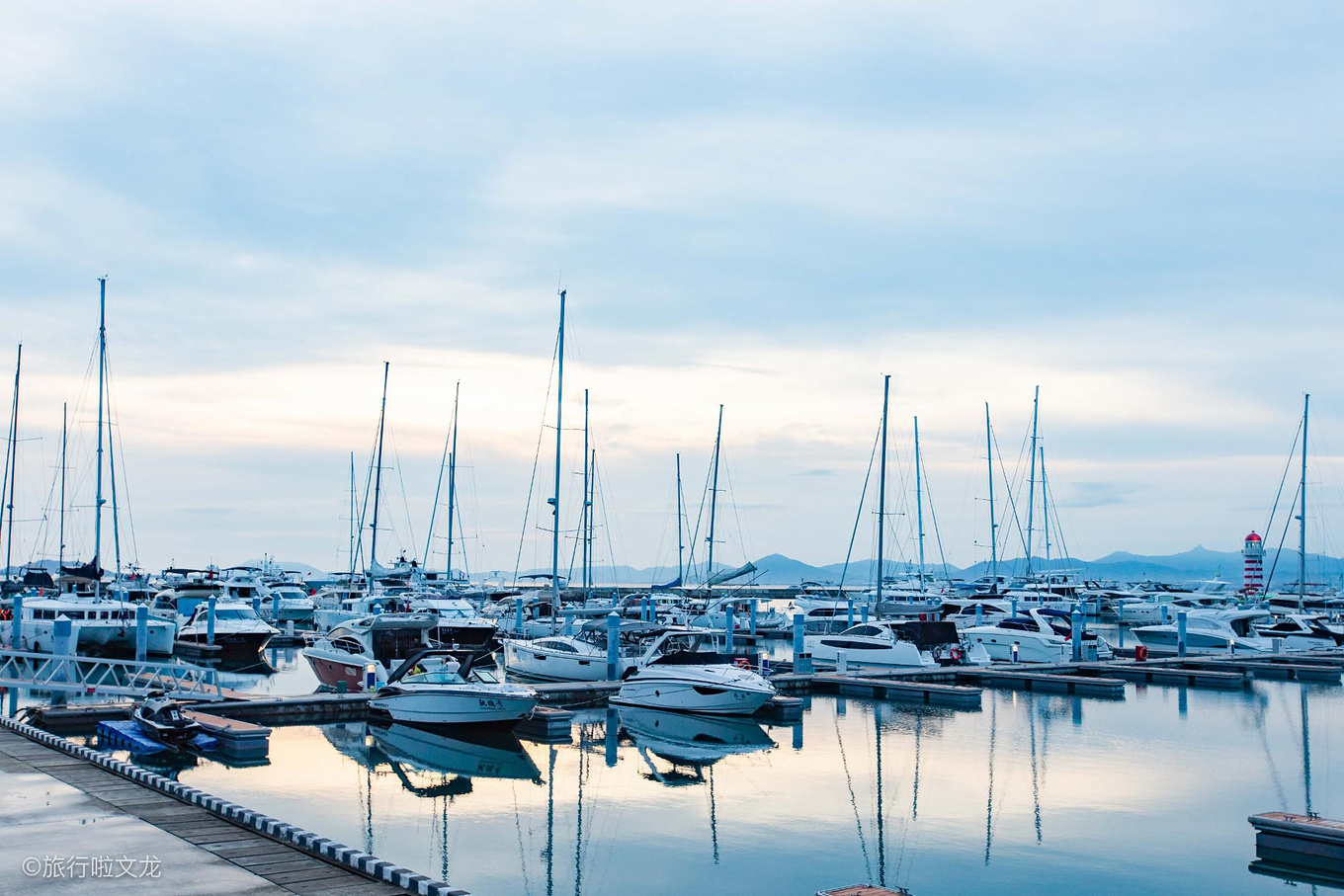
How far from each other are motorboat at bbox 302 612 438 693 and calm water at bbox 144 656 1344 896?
616cm

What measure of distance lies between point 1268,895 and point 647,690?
1799cm

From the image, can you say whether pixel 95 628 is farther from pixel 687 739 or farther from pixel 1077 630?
pixel 1077 630

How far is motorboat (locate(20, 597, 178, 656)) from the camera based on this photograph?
1854 inches

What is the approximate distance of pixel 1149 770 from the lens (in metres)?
25.5

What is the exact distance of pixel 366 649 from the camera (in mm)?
38594

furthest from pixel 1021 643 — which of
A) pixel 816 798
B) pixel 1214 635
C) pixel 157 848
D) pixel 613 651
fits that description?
pixel 157 848

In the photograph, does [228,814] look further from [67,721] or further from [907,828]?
[67,721]

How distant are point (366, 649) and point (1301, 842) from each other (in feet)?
93.1

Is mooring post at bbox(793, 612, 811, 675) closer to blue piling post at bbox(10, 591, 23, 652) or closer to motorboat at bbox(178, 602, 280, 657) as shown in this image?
motorboat at bbox(178, 602, 280, 657)

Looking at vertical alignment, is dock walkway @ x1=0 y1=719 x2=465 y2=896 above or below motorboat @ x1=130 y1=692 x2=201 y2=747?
above

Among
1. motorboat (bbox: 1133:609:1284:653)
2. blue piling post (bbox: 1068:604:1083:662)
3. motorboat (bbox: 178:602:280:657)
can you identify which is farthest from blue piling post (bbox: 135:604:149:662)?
motorboat (bbox: 1133:609:1284:653)

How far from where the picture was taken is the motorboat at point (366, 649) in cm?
3569

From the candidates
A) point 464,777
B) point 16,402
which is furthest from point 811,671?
point 16,402

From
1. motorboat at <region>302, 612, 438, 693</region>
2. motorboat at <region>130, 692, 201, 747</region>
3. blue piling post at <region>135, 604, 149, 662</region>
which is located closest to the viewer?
motorboat at <region>130, 692, 201, 747</region>
